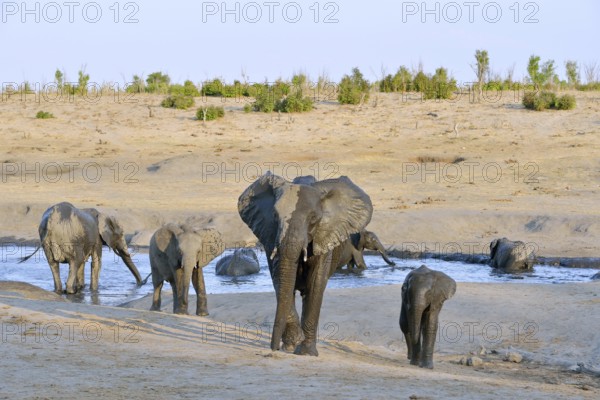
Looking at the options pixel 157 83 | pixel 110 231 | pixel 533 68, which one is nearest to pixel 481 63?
pixel 533 68

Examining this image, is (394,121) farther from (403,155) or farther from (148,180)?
(148,180)

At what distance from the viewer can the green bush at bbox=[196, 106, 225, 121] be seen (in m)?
30.4

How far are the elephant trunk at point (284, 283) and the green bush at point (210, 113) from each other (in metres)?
22.6

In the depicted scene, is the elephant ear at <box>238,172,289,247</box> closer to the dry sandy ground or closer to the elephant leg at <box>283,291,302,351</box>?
the elephant leg at <box>283,291,302,351</box>

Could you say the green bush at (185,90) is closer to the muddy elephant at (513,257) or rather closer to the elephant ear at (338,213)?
the muddy elephant at (513,257)

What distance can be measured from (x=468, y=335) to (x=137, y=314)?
3327 millimetres

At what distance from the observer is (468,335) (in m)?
10.5

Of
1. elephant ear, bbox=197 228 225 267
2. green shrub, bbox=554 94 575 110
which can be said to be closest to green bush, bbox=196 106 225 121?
green shrub, bbox=554 94 575 110

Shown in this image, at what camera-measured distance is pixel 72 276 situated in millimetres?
15055

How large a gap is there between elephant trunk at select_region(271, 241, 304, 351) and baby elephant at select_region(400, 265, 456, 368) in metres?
1.47

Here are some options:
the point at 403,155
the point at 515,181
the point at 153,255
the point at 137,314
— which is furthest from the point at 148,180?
the point at 137,314

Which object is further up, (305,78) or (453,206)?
(305,78)

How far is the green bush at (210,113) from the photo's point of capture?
3038 centimetres

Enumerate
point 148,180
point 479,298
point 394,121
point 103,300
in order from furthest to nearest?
point 394,121 < point 148,180 < point 103,300 < point 479,298
